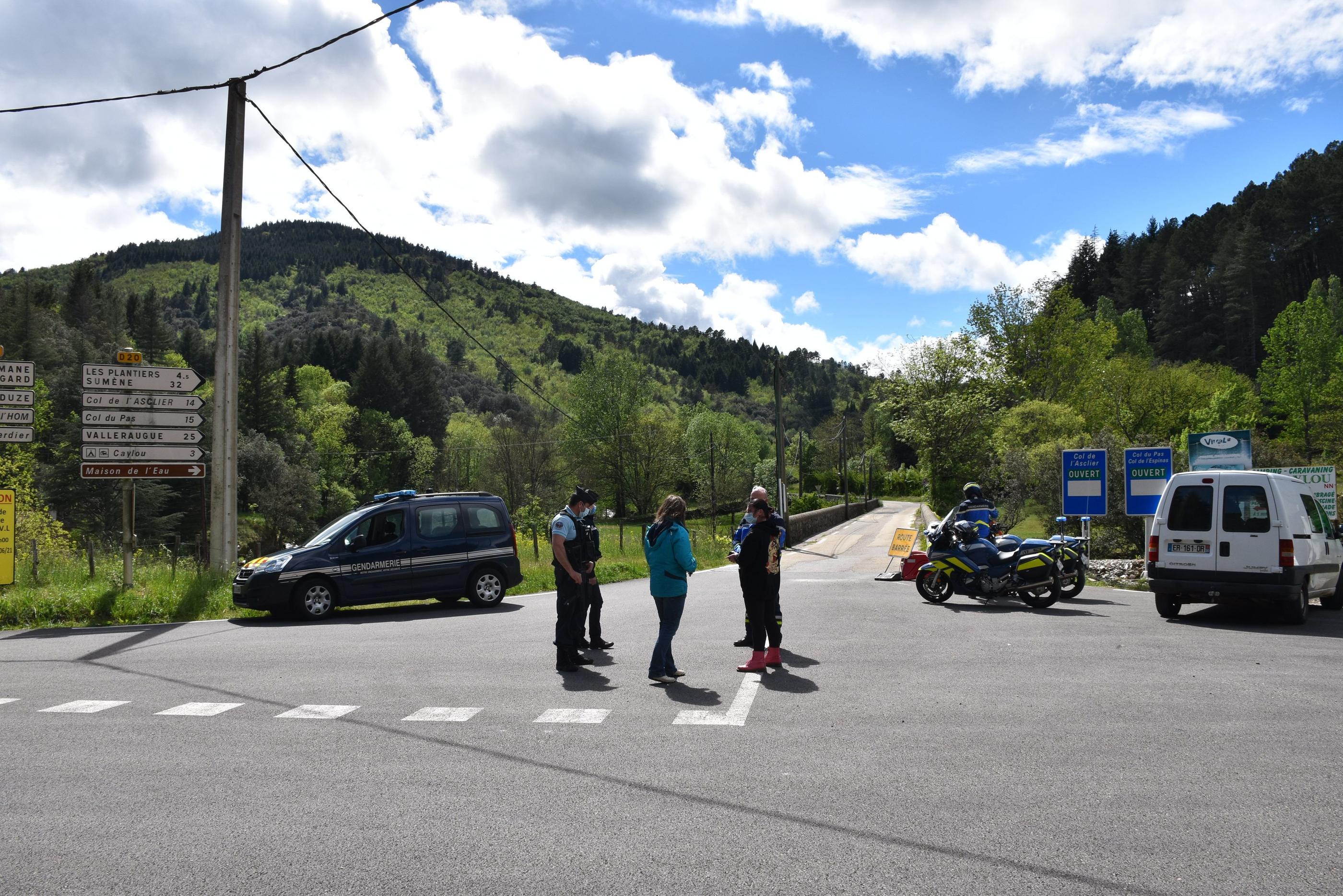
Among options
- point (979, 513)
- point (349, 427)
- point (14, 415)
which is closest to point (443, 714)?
point (979, 513)

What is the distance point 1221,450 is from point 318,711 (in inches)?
777

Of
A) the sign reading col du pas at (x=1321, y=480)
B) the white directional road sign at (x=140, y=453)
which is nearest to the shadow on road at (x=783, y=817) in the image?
the white directional road sign at (x=140, y=453)

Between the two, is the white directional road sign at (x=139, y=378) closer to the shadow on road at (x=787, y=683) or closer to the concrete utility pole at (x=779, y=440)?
the shadow on road at (x=787, y=683)

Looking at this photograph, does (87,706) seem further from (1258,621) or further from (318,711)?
(1258,621)

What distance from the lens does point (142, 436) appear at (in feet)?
50.7

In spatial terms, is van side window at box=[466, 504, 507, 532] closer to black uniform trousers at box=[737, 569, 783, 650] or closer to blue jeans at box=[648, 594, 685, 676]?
black uniform trousers at box=[737, 569, 783, 650]

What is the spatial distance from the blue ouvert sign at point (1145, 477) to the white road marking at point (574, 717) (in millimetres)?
16741

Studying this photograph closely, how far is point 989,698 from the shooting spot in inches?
297

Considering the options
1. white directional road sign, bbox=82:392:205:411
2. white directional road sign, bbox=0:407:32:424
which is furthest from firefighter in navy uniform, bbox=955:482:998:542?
white directional road sign, bbox=0:407:32:424

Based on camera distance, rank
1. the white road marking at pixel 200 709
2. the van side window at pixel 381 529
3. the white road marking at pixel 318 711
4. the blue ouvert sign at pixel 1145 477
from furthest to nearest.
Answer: the blue ouvert sign at pixel 1145 477
the van side window at pixel 381 529
the white road marking at pixel 200 709
the white road marking at pixel 318 711

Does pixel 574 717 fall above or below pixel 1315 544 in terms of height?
below

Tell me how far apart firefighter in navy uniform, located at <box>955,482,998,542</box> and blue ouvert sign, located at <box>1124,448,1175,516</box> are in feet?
23.2

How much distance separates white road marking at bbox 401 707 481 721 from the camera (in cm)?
704

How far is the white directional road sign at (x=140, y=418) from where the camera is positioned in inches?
591
